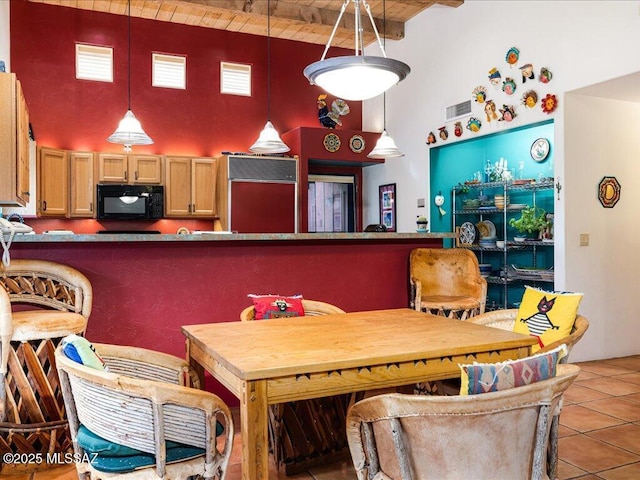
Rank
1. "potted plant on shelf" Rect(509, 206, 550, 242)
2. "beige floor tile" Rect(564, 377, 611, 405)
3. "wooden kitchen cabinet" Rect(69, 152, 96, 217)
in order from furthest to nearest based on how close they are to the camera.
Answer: "wooden kitchen cabinet" Rect(69, 152, 96, 217)
"potted plant on shelf" Rect(509, 206, 550, 242)
"beige floor tile" Rect(564, 377, 611, 405)

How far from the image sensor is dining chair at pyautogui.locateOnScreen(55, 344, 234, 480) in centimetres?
159

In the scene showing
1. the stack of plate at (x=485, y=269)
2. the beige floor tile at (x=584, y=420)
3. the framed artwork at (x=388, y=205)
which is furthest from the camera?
the framed artwork at (x=388, y=205)

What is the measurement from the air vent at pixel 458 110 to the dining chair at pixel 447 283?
233 cm

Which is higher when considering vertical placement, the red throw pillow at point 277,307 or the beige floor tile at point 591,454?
the red throw pillow at point 277,307

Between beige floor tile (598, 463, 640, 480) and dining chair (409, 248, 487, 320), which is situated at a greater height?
dining chair (409, 248, 487, 320)

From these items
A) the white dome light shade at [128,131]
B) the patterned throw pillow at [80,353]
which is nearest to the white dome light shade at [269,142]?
the white dome light shade at [128,131]

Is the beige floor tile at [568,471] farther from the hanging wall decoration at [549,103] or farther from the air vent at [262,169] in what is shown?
the air vent at [262,169]

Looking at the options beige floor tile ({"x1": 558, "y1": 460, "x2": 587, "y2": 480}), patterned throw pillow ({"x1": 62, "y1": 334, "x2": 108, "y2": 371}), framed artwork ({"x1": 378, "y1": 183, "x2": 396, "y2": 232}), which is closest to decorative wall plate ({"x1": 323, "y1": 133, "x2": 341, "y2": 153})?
framed artwork ({"x1": 378, "y1": 183, "x2": 396, "y2": 232})

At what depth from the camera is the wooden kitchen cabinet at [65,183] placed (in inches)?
241

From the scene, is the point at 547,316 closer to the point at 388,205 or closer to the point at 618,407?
the point at 618,407

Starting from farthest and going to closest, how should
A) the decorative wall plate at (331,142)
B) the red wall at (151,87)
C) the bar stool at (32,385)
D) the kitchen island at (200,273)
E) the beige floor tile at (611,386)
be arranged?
the decorative wall plate at (331,142), the red wall at (151,87), the beige floor tile at (611,386), the kitchen island at (200,273), the bar stool at (32,385)

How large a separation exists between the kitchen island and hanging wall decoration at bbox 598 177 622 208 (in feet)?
7.63

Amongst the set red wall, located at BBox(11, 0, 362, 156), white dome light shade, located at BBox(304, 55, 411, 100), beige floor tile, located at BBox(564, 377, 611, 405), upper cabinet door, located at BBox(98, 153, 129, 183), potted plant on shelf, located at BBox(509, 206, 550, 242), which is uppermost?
red wall, located at BBox(11, 0, 362, 156)

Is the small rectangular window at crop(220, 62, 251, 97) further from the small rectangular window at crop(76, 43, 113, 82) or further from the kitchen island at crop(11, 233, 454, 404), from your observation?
the kitchen island at crop(11, 233, 454, 404)
